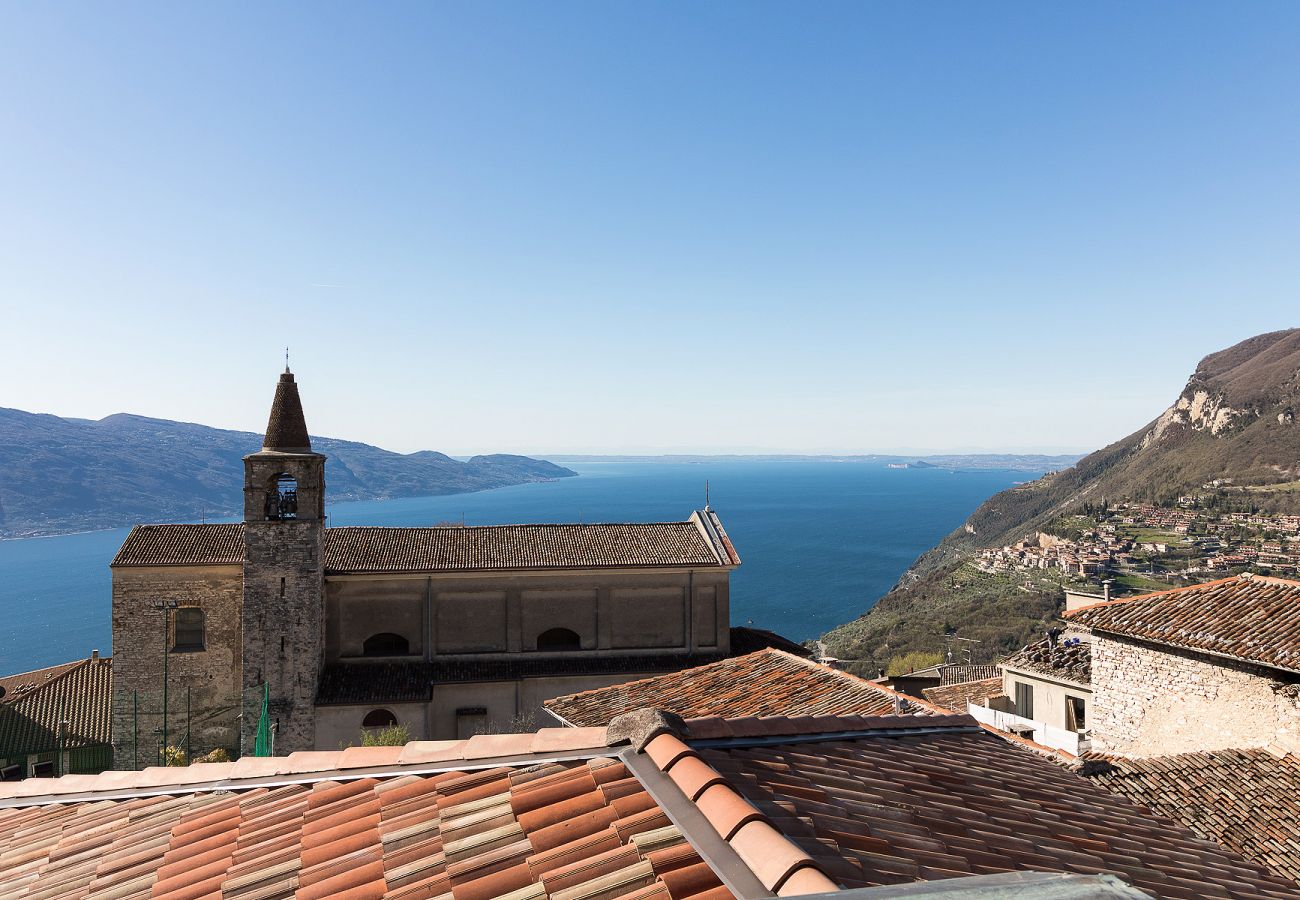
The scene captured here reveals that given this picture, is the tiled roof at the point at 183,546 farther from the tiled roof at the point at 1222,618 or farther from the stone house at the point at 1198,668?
the tiled roof at the point at 1222,618

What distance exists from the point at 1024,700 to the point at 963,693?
9.32 feet

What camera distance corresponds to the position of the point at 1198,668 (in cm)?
1156

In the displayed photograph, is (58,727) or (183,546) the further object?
(58,727)

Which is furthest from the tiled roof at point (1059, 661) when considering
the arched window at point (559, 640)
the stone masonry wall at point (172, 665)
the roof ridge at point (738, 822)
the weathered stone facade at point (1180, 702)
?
the stone masonry wall at point (172, 665)

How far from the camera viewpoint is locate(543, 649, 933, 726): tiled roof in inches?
478

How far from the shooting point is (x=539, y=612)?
76.7ft

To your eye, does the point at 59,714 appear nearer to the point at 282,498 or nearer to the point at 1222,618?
the point at 282,498

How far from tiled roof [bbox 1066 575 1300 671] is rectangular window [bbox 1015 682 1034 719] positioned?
18.9 feet

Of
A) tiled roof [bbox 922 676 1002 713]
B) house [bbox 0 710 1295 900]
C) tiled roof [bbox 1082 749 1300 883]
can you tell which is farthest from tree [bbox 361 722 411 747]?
tiled roof [bbox 1082 749 1300 883]

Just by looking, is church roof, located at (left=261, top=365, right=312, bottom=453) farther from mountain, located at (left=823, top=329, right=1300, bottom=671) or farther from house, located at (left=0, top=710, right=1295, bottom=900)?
mountain, located at (left=823, top=329, right=1300, bottom=671)

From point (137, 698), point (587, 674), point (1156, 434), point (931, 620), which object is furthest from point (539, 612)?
point (1156, 434)

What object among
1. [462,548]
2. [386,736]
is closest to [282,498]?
[462,548]

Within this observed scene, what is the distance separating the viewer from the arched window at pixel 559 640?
23.4 m

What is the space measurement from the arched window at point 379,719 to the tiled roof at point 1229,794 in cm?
1668
